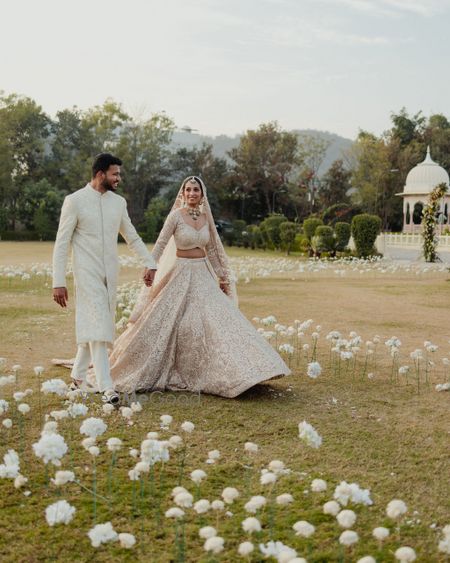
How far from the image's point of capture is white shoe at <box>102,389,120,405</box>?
5.36m

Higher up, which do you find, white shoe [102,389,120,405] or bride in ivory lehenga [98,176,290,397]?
bride in ivory lehenga [98,176,290,397]

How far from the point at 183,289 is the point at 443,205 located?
34075 millimetres

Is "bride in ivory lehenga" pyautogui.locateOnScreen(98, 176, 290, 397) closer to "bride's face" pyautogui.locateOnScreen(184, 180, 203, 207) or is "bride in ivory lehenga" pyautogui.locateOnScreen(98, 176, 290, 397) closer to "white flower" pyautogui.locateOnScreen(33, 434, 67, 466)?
"bride's face" pyautogui.locateOnScreen(184, 180, 203, 207)

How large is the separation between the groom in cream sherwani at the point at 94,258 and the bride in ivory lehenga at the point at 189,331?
549 millimetres

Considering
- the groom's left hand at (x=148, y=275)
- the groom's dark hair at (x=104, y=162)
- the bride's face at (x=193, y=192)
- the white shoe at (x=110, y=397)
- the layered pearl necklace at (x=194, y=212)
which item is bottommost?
the white shoe at (x=110, y=397)

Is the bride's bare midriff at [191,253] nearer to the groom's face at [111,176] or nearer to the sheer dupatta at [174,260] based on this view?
the sheer dupatta at [174,260]

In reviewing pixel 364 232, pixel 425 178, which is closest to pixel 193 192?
pixel 364 232

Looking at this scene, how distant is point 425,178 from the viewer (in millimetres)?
40406

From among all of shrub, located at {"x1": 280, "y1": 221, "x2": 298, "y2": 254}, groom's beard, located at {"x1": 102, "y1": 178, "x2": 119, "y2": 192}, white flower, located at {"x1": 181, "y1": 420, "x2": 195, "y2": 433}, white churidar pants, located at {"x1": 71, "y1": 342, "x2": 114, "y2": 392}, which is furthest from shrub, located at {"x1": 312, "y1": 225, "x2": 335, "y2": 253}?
white flower, located at {"x1": 181, "y1": 420, "x2": 195, "y2": 433}

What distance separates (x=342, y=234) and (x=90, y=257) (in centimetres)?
2411

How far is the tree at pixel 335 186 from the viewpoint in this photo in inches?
1827

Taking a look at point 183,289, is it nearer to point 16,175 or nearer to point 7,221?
point 7,221

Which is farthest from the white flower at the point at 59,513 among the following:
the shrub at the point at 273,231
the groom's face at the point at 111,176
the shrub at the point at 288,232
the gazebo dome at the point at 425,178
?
the gazebo dome at the point at 425,178

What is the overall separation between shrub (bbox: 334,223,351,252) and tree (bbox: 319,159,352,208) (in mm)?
17121
